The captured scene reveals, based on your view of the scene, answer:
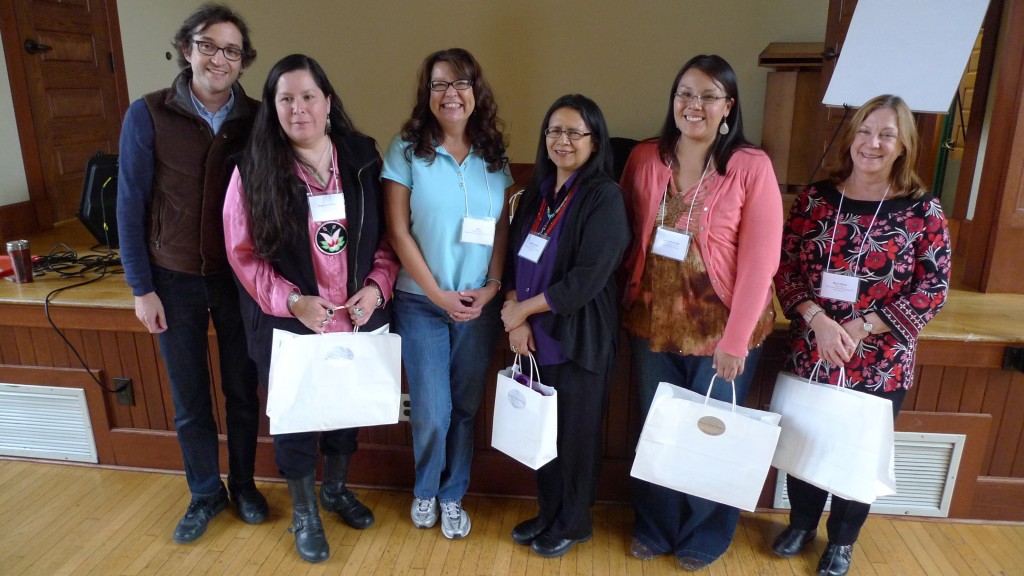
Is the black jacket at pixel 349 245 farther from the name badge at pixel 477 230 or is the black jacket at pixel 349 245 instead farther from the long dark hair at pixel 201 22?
the long dark hair at pixel 201 22

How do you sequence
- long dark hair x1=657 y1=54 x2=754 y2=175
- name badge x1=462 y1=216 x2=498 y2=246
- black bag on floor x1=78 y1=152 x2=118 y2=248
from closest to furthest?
long dark hair x1=657 y1=54 x2=754 y2=175
name badge x1=462 y1=216 x2=498 y2=246
black bag on floor x1=78 y1=152 x2=118 y2=248

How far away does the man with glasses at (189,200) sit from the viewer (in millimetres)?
1701

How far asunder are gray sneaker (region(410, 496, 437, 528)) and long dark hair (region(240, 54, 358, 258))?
0.94 meters

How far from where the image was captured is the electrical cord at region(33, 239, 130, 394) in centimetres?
236

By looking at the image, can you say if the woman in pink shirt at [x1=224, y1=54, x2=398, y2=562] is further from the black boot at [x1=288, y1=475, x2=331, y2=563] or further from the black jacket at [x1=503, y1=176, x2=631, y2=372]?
the black jacket at [x1=503, y1=176, x2=631, y2=372]

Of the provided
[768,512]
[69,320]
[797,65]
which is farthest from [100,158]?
[797,65]

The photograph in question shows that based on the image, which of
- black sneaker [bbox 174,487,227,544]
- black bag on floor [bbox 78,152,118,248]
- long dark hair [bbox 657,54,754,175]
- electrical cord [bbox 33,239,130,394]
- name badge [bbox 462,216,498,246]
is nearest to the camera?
long dark hair [bbox 657,54,754,175]

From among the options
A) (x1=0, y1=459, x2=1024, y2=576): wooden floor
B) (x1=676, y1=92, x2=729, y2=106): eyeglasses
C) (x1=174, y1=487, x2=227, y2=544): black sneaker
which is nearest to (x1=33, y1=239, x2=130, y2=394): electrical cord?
(x1=0, y1=459, x2=1024, y2=576): wooden floor

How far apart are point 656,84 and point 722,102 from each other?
3.96m

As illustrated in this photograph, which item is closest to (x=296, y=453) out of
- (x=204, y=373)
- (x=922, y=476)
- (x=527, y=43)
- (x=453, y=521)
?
(x=204, y=373)

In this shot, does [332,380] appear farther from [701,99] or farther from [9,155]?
[9,155]

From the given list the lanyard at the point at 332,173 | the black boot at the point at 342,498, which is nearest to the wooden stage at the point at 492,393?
the black boot at the point at 342,498

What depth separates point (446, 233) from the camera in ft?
5.82

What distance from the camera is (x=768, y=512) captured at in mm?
2227
